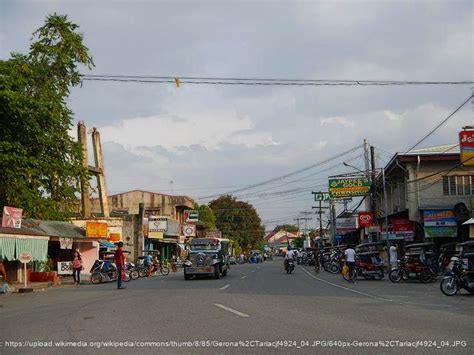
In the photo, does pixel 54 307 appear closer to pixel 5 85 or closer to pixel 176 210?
pixel 5 85

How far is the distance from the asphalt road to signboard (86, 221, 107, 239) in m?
17.4

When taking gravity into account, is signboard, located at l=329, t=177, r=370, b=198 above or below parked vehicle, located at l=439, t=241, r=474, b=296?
above

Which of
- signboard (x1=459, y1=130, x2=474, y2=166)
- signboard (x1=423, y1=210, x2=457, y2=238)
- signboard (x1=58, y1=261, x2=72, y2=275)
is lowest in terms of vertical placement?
signboard (x1=58, y1=261, x2=72, y2=275)

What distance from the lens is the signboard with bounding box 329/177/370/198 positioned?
145 ft

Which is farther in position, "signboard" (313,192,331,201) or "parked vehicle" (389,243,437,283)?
"signboard" (313,192,331,201)

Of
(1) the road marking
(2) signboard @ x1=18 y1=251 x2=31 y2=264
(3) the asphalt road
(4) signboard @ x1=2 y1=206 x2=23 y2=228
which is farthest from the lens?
(2) signboard @ x1=18 y1=251 x2=31 y2=264

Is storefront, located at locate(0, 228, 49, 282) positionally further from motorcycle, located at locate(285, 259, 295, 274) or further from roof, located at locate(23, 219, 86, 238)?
motorcycle, located at locate(285, 259, 295, 274)

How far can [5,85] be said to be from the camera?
27.1 m

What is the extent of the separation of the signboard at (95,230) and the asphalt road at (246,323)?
17.4m

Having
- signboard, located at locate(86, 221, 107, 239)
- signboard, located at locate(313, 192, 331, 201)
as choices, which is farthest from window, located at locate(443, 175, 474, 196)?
signboard, located at locate(313, 192, 331, 201)

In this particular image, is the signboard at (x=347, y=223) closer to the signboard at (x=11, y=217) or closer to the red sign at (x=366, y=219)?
the red sign at (x=366, y=219)

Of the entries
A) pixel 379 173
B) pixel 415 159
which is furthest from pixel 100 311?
pixel 379 173

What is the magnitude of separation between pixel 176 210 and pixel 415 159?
45.9m

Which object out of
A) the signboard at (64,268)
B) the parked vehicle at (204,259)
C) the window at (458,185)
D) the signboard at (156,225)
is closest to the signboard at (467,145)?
the window at (458,185)
